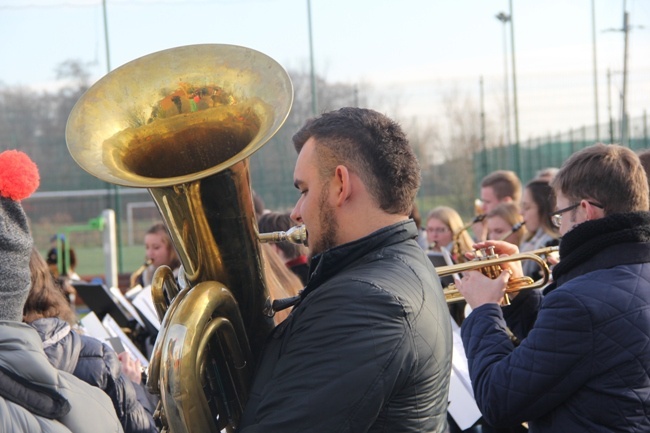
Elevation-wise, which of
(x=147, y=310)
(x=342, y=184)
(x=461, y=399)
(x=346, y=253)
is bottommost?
(x=461, y=399)

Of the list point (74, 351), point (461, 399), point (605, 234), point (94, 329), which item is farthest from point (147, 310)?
point (605, 234)

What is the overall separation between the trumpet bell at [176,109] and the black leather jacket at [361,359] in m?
0.60

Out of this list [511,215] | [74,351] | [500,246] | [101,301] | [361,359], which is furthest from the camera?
[511,215]

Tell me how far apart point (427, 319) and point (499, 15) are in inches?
447

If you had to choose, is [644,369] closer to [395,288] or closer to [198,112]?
[395,288]

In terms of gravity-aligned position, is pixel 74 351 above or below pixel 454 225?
above

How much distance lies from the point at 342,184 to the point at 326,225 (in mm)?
102

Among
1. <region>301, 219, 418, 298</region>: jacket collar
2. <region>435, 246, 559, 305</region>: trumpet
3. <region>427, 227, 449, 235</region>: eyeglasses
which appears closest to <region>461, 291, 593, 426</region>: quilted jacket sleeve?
<region>435, 246, 559, 305</region>: trumpet

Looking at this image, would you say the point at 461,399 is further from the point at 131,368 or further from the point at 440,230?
the point at 440,230

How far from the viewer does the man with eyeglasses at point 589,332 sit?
7.32ft

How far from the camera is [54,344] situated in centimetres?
271

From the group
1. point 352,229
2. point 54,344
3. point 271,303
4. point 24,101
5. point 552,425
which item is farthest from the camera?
point 24,101

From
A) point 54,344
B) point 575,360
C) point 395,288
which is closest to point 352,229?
point 395,288

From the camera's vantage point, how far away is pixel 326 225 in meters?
1.79
